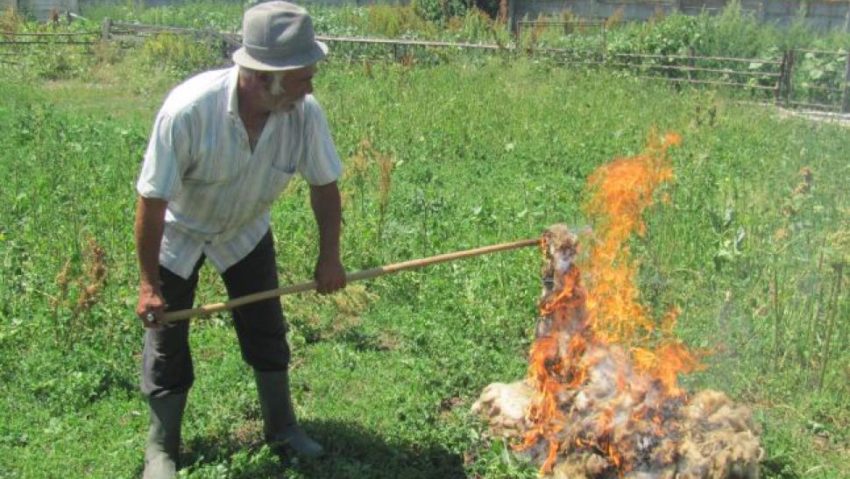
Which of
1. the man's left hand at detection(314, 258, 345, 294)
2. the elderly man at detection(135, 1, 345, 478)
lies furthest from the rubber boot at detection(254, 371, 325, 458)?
the man's left hand at detection(314, 258, 345, 294)

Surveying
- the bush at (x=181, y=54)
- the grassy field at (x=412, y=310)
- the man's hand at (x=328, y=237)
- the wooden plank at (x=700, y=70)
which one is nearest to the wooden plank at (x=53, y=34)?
the bush at (x=181, y=54)

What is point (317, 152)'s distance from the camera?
13.1 ft

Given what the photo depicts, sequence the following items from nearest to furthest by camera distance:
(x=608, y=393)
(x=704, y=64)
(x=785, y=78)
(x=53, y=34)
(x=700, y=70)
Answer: (x=608, y=393)
(x=785, y=78)
(x=700, y=70)
(x=704, y=64)
(x=53, y=34)

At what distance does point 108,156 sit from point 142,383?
5.80 meters

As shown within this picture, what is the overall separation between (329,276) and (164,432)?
3.36ft

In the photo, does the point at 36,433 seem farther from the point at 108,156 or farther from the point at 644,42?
the point at 644,42

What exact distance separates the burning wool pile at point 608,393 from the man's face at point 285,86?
4.58 ft

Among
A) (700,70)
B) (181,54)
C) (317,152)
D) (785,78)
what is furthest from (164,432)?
(181,54)

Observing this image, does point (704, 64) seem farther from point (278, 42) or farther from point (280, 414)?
point (278, 42)

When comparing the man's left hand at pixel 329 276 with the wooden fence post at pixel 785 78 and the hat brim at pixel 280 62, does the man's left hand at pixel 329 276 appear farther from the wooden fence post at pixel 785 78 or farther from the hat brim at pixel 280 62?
the wooden fence post at pixel 785 78

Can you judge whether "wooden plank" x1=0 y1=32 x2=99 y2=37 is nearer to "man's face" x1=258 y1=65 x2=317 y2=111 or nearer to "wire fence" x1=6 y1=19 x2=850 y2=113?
"wire fence" x1=6 y1=19 x2=850 y2=113

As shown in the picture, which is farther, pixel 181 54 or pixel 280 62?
pixel 181 54

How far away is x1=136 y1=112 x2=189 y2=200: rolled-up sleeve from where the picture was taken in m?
3.56

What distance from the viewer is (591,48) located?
16359mm
